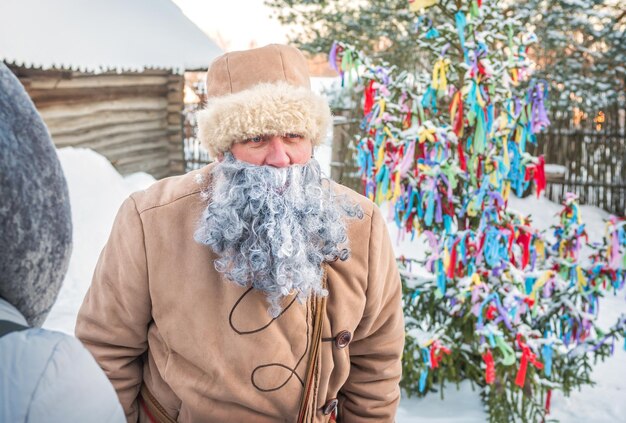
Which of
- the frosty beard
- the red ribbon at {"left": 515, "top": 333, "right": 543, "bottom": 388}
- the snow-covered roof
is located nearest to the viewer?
the frosty beard

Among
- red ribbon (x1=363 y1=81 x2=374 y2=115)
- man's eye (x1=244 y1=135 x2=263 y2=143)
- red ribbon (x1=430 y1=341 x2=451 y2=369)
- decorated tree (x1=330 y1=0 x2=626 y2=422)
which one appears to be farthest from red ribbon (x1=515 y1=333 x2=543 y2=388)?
man's eye (x1=244 y1=135 x2=263 y2=143)

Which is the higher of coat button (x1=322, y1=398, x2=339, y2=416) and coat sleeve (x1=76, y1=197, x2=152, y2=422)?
coat sleeve (x1=76, y1=197, x2=152, y2=422)

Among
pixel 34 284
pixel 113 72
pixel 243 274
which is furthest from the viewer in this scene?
pixel 113 72

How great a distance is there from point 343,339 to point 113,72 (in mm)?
7770

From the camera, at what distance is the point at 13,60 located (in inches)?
245

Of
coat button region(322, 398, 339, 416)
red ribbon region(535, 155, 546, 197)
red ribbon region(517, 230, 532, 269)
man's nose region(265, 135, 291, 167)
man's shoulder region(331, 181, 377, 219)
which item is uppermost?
man's nose region(265, 135, 291, 167)

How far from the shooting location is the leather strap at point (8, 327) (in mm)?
587

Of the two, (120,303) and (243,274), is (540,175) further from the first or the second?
(120,303)

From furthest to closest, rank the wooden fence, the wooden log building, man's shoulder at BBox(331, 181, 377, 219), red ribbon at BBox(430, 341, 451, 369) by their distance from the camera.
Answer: the wooden fence, the wooden log building, red ribbon at BBox(430, 341, 451, 369), man's shoulder at BBox(331, 181, 377, 219)

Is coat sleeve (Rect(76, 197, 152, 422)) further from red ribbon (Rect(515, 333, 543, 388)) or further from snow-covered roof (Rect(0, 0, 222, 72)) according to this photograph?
snow-covered roof (Rect(0, 0, 222, 72))

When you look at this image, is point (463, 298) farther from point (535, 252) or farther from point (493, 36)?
point (493, 36)

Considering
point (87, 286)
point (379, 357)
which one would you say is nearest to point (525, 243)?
point (379, 357)

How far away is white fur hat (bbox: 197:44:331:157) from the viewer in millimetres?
1585

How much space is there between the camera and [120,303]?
1.56 meters
